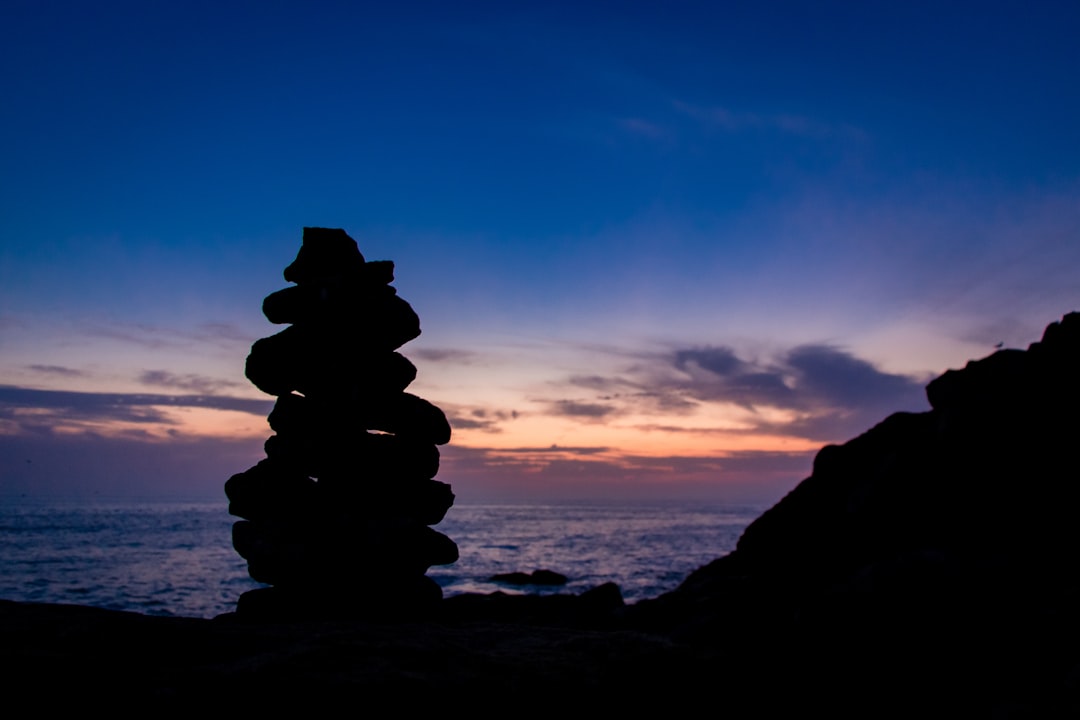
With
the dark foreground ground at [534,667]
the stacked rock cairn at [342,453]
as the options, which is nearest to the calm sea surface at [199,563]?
the stacked rock cairn at [342,453]

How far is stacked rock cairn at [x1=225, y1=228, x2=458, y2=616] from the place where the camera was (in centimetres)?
1530

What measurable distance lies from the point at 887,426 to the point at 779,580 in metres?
11.9

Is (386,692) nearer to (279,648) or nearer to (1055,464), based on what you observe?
(279,648)

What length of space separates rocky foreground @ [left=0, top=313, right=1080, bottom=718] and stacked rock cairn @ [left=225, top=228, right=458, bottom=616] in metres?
1.59

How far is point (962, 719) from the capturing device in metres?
9.71

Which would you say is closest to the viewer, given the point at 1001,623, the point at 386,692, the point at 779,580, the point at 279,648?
the point at 386,692

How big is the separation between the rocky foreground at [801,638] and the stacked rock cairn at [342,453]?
5.22ft

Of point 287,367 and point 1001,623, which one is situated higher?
point 287,367

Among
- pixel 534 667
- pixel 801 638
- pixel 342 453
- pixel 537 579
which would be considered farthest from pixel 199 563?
pixel 534 667

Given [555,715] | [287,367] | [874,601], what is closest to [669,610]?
[874,601]

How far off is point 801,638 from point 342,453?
10435mm

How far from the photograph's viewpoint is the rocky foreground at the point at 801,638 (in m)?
6.35

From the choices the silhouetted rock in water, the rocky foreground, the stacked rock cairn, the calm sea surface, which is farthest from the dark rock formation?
the silhouetted rock in water

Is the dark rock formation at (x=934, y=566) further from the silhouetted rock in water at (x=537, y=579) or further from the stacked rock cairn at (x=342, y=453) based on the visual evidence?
the silhouetted rock in water at (x=537, y=579)
